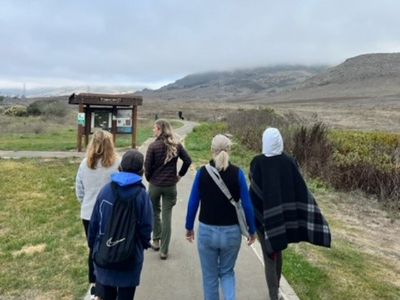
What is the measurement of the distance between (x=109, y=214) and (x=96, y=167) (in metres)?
0.90

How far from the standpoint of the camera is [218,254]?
407 centimetres

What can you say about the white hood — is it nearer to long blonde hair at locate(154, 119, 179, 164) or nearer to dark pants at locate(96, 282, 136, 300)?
long blonde hair at locate(154, 119, 179, 164)

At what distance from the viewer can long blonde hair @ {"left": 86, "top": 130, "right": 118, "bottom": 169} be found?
Answer: 13.6 feet

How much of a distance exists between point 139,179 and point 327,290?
2918mm

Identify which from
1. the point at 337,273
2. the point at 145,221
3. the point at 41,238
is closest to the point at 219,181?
the point at 145,221

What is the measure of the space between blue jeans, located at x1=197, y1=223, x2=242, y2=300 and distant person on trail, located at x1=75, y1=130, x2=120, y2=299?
43.2 inches

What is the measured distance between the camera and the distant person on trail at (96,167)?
13.6 feet

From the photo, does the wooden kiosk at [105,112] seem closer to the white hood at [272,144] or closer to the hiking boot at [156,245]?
the hiking boot at [156,245]

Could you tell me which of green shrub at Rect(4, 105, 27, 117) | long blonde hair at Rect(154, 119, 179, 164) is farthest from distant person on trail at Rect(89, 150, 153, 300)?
green shrub at Rect(4, 105, 27, 117)

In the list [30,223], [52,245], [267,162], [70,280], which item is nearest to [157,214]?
[70,280]

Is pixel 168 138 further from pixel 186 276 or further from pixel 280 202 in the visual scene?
pixel 280 202

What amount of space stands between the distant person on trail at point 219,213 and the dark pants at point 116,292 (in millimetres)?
782

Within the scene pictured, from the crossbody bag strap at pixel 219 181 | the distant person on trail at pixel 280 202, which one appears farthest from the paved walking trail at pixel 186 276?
the crossbody bag strap at pixel 219 181

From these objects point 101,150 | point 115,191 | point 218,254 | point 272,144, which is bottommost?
point 218,254
